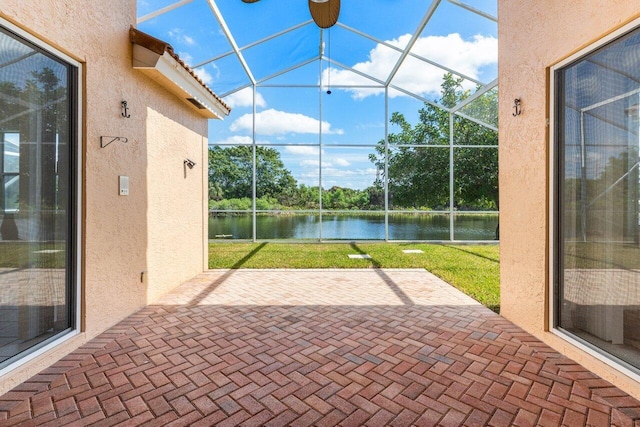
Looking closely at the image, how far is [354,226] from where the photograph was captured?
10.7 m

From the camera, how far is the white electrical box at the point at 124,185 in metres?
3.67

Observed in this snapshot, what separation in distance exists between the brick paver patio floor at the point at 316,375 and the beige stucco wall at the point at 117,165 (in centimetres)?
40

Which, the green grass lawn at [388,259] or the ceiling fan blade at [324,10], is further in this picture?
the green grass lawn at [388,259]

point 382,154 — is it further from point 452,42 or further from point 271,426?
point 271,426

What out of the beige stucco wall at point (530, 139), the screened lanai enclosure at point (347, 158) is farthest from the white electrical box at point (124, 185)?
the screened lanai enclosure at point (347, 158)

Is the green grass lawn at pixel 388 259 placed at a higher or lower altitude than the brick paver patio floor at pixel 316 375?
higher

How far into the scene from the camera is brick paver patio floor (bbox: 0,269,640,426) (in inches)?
84.6

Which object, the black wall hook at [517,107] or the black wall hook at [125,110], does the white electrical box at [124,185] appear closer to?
the black wall hook at [125,110]

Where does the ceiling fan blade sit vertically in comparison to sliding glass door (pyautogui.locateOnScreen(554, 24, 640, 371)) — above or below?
above

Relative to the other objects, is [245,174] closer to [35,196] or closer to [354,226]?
[354,226]

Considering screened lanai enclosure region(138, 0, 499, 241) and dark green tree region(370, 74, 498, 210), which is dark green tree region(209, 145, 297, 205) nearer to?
screened lanai enclosure region(138, 0, 499, 241)

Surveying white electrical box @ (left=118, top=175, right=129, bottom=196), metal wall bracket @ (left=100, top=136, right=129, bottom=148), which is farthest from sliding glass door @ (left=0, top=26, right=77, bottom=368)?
white electrical box @ (left=118, top=175, right=129, bottom=196)

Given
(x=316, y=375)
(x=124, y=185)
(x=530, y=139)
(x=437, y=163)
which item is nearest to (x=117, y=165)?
(x=124, y=185)

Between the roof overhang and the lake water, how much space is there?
17.2 feet
